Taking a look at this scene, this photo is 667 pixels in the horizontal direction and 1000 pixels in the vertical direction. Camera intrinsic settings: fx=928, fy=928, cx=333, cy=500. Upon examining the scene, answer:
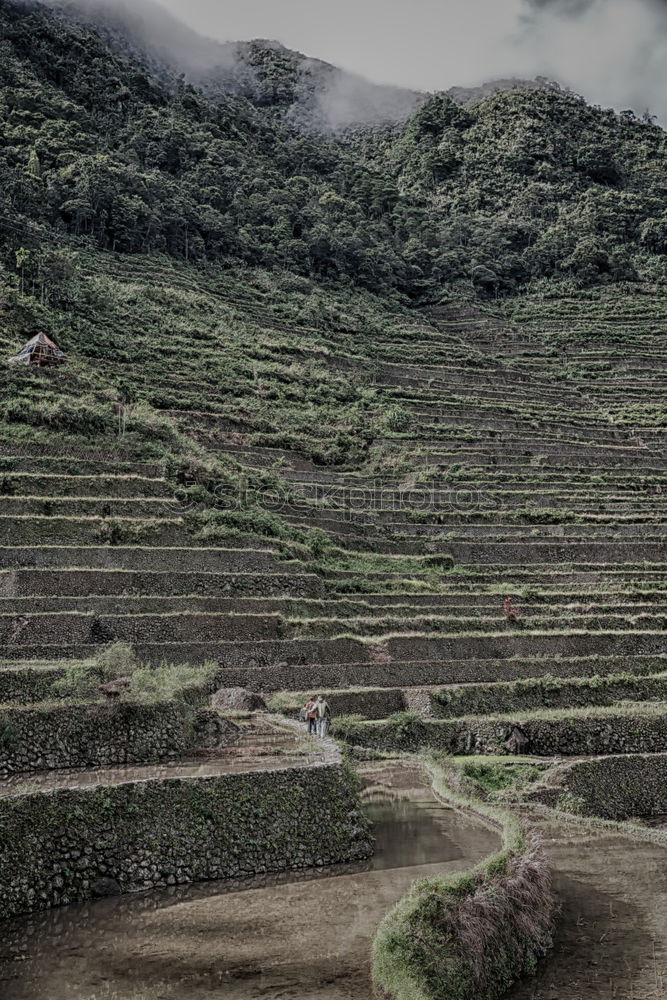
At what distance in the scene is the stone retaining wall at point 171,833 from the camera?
10.5 metres

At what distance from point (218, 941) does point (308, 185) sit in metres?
78.7

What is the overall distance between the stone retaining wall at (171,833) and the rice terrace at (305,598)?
4 cm

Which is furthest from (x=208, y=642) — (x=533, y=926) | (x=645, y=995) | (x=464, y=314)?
(x=464, y=314)

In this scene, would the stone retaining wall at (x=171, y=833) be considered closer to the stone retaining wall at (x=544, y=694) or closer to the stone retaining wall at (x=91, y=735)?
the stone retaining wall at (x=91, y=735)

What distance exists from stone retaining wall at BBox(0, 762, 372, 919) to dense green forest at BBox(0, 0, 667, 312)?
32.3 m

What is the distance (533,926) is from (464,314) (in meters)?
61.6

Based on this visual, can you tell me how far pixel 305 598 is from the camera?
24.3m

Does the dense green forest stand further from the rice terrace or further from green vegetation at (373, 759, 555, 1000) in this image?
green vegetation at (373, 759, 555, 1000)

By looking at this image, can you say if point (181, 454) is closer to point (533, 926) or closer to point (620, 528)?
point (620, 528)

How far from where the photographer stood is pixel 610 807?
738 inches

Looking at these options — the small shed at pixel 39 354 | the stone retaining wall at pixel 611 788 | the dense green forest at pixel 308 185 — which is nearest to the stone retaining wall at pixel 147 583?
the stone retaining wall at pixel 611 788

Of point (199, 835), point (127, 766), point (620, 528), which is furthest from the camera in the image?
point (620, 528)

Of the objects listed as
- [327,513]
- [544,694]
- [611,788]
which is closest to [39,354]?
[327,513]

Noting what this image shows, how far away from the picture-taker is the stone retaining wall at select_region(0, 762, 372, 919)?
34.6ft
